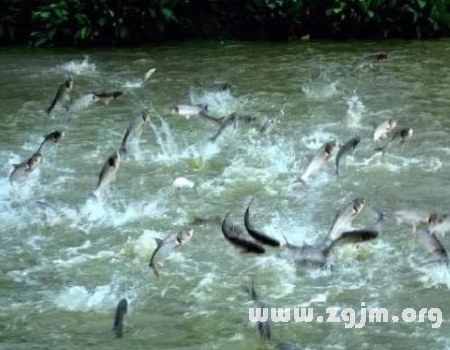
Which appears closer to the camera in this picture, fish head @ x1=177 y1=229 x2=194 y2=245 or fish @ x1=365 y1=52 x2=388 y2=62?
fish head @ x1=177 y1=229 x2=194 y2=245

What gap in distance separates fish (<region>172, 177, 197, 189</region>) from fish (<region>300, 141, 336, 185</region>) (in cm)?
111

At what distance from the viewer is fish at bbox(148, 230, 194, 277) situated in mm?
6148

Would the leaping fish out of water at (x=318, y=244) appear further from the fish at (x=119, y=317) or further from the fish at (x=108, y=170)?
the fish at (x=108, y=170)

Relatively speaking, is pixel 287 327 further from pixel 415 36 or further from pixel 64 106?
pixel 415 36

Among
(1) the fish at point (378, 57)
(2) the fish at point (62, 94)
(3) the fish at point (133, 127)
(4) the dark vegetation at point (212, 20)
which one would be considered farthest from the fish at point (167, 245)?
(4) the dark vegetation at point (212, 20)

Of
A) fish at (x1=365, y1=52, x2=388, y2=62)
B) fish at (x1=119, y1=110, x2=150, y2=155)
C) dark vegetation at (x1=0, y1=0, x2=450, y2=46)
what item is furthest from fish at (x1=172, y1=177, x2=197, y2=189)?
dark vegetation at (x1=0, y1=0, x2=450, y2=46)

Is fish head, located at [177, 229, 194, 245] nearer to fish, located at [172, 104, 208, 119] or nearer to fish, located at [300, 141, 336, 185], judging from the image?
fish, located at [300, 141, 336, 185]

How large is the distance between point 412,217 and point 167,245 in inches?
75.4

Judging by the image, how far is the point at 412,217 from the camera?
6.55 m

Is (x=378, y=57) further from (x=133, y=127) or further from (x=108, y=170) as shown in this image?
(x=108, y=170)

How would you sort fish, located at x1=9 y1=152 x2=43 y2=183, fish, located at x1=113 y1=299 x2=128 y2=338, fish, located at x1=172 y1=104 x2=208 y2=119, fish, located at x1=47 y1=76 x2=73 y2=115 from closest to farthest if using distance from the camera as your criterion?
fish, located at x1=113 y1=299 x2=128 y2=338 < fish, located at x1=9 y1=152 x2=43 y2=183 < fish, located at x1=172 y1=104 x2=208 y2=119 < fish, located at x1=47 y1=76 x2=73 y2=115

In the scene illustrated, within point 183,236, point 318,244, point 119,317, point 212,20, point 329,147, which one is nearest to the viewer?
point 119,317

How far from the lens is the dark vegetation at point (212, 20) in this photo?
46.5 feet

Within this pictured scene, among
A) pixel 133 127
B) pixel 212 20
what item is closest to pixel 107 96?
pixel 133 127
